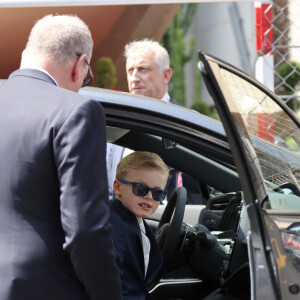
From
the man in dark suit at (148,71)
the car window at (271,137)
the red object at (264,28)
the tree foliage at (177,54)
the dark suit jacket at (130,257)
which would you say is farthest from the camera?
the tree foliage at (177,54)

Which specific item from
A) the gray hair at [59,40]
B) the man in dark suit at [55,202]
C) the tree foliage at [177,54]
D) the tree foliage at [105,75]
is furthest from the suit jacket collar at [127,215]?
the tree foliage at [177,54]

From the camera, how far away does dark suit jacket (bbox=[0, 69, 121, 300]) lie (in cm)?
170

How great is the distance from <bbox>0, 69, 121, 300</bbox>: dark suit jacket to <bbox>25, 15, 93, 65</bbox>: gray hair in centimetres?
16

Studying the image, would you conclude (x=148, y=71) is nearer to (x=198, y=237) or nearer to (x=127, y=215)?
(x=198, y=237)

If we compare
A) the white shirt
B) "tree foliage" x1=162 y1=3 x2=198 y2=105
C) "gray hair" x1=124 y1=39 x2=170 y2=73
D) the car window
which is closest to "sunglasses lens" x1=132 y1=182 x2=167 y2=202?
the white shirt

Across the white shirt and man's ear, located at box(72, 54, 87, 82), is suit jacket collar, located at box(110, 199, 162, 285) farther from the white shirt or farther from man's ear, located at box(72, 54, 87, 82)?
man's ear, located at box(72, 54, 87, 82)

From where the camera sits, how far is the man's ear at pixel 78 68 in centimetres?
189

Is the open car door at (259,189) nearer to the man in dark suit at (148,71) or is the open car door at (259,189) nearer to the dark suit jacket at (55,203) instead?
the dark suit jacket at (55,203)

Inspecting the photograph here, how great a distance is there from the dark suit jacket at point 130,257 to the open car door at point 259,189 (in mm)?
621

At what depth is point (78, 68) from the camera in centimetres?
190

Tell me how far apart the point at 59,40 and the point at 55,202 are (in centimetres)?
45

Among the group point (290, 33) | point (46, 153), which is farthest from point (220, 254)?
point (290, 33)

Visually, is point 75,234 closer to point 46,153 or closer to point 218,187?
point 46,153

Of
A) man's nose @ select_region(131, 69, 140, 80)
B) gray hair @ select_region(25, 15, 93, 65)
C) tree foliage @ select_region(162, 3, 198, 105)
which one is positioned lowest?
tree foliage @ select_region(162, 3, 198, 105)
